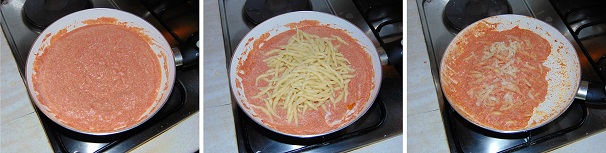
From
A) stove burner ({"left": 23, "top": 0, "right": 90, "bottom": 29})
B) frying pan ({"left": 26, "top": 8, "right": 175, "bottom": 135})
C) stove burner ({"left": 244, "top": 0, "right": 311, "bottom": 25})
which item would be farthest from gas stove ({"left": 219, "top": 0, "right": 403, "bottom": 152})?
stove burner ({"left": 23, "top": 0, "right": 90, "bottom": 29})

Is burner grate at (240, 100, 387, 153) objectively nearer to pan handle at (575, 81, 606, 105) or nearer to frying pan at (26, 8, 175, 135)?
frying pan at (26, 8, 175, 135)

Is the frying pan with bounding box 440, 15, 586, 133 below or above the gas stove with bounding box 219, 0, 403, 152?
below

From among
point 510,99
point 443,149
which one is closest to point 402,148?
point 443,149

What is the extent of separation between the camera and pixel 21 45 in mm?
1194

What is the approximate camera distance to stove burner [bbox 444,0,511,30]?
46.5 inches

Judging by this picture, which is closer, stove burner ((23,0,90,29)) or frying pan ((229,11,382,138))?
frying pan ((229,11,382,138))

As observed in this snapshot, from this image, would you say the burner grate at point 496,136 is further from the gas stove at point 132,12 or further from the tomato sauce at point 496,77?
the gas stove at point 132,12

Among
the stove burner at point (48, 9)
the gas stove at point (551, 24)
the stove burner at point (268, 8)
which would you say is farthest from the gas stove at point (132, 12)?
the gas stove at point (551, 24)

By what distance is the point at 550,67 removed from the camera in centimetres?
112

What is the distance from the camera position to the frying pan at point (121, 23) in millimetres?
1096

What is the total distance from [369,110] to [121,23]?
48 centimetres

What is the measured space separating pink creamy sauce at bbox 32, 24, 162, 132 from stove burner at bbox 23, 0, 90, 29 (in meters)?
0.06

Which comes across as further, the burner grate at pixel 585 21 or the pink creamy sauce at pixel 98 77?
the burner grate at pixel 585 21

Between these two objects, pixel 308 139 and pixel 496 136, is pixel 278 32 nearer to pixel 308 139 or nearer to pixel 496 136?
pixel 308 139
